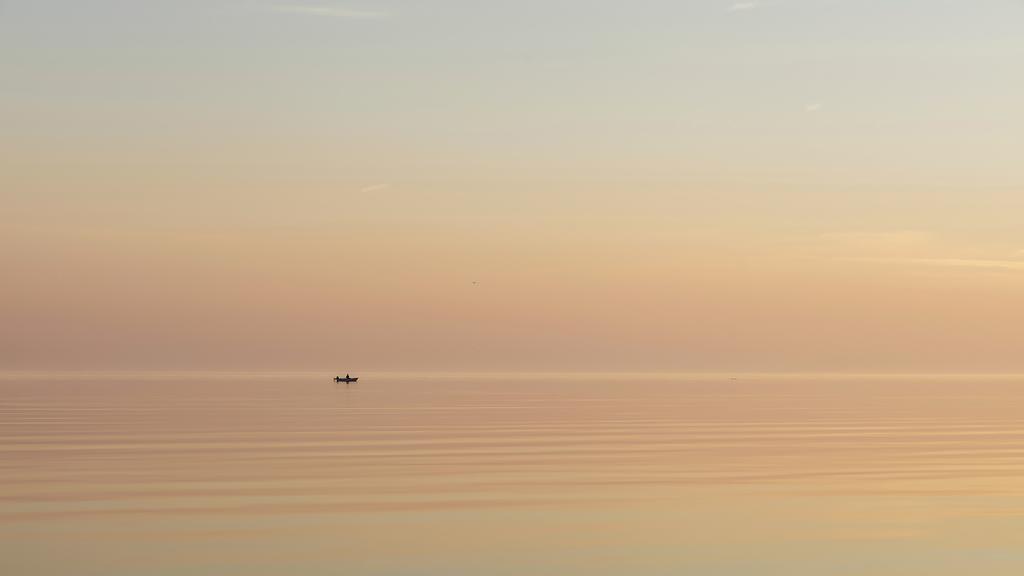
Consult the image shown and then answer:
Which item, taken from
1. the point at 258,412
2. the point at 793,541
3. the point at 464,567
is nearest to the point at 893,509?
the point at 793,541

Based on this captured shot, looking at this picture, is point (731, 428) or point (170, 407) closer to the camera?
point (731, 428)

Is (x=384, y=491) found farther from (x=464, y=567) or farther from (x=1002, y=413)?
(x=1002, y=413)

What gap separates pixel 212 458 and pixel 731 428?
106ft

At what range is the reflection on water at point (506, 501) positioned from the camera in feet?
85.6

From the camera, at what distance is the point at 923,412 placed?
9425 cm

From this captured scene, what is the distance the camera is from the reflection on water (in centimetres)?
2608

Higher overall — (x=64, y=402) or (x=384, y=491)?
(x=64, y=402)

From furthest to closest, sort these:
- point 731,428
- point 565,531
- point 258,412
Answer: point 258,412 < point 731,428 < point 565,531

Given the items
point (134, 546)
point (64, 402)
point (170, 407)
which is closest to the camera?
point (134, 546)

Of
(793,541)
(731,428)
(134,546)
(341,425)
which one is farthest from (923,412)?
(134,546)

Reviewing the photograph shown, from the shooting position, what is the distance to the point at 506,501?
34.8 m

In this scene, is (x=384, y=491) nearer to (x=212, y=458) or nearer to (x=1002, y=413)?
(x=212, y=458)

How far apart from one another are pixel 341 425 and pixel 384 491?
35.4m

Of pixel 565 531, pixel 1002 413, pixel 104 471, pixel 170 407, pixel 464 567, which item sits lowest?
pixel 464 567
